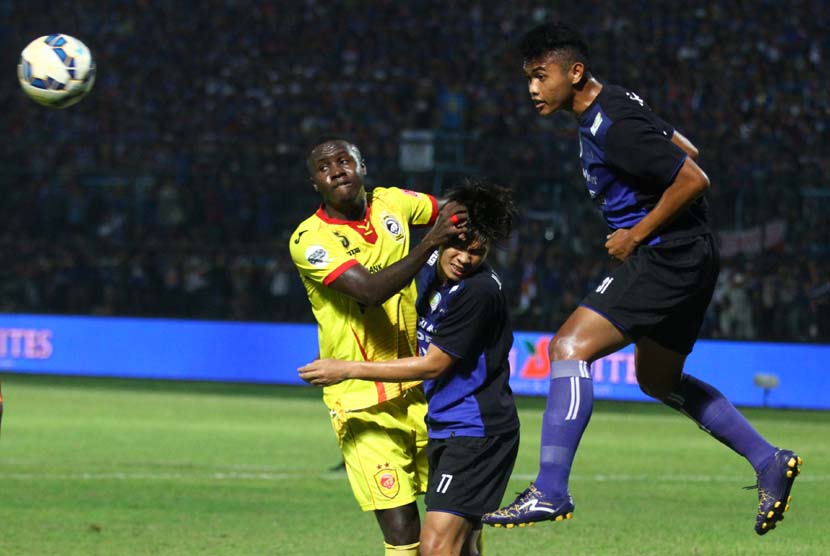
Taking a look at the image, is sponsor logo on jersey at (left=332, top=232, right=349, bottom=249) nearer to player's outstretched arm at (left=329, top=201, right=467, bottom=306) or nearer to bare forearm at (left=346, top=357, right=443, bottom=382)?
player's outstretched arm at (left=329, top=201, right=467, bottom=306)

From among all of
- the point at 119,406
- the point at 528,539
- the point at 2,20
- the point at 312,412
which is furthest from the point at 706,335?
the point at 2,20

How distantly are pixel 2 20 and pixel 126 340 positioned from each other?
11373mm

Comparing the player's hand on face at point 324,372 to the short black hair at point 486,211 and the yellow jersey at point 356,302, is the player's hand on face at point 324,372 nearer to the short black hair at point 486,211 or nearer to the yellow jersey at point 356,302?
the yellow jersey at point 356,302

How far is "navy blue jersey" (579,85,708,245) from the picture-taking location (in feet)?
17.4

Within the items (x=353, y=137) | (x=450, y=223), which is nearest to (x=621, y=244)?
(x=450, y=223)

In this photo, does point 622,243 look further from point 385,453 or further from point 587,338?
point 385,453

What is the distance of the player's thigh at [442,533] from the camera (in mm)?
5500

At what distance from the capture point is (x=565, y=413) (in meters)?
5.36

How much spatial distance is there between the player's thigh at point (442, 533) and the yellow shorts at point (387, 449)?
0.36m

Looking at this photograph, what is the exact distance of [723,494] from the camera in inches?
414

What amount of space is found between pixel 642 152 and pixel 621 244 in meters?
0.38

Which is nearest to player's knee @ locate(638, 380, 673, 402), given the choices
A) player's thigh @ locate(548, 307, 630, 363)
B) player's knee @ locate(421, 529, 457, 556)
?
player's thigh @ locate(548, 307, 630, 363)

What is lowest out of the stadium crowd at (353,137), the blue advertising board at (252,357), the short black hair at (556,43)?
the blue advertising board at (252,357)

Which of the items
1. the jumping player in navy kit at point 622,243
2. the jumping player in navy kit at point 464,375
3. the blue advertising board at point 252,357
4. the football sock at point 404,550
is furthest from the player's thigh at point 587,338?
the blue advertising board at point 252,357
